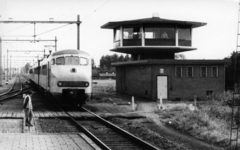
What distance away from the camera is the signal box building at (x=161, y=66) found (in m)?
29.1

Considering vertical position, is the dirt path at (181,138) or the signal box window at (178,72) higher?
the signal box window at (178,72)

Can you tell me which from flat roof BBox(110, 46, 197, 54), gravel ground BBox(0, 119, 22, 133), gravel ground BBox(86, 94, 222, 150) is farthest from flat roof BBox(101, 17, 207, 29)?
gravel ground BBox(0, 119, 22, 133)

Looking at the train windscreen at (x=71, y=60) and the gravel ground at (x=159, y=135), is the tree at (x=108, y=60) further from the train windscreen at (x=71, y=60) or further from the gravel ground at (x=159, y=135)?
the gravel ground at (x=159, y=135)

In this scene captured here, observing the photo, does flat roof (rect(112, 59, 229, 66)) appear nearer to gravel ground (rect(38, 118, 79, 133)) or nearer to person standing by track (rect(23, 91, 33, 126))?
gravel ground (rect(38, 118, 79, 133))

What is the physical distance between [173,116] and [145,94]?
11392 millimetres

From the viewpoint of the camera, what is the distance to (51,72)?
21859 mm

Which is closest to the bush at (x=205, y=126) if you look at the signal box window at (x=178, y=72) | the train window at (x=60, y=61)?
the train window at (x=60, y=61)

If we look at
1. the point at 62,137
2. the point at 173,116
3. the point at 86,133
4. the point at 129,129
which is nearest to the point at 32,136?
the point at 62,137

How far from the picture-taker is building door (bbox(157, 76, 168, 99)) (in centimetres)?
2888

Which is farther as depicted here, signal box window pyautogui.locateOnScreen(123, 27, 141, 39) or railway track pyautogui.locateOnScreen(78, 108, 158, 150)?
signal box window pyautogui.locateOnScreen(123, 27, 141, 39)

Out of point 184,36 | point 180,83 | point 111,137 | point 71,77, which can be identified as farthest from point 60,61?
point 184,36

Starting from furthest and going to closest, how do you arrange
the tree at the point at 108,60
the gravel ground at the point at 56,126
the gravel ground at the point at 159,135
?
the tree at the point at 108,60
the gravel ground at the point at 56,126
the gravel ground at the point at 159,135

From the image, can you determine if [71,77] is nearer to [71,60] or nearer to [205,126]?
[71,60]

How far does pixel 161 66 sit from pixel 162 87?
1.64 metres
